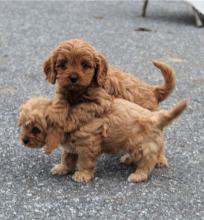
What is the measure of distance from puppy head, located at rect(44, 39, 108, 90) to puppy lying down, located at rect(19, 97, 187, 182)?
0.94 ft

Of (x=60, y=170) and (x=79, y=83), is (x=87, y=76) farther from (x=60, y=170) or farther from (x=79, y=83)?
(x=60, y=170)

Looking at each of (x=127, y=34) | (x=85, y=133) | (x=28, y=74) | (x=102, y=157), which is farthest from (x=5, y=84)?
(x=127, y=34)

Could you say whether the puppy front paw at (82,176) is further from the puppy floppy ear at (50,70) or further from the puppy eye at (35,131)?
the puppy floppy ear at (50,70)

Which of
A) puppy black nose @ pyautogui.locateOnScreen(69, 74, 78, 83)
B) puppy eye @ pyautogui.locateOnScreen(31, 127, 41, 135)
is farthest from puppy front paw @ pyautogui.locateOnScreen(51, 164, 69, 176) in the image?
puppy black nose @ pyautogui.locateOnScreen(69, 74, 78, 83)

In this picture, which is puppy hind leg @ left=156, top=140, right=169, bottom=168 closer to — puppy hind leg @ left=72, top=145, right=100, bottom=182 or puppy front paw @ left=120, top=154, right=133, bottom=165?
puppy front paw @ left=120, top=154, right=133, bottom=165

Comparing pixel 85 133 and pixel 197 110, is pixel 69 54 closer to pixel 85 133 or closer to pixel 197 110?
pixel 85 133

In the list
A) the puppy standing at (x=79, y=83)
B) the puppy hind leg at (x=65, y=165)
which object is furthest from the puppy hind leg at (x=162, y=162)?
the puppy hind leg at (x=65, y=165)

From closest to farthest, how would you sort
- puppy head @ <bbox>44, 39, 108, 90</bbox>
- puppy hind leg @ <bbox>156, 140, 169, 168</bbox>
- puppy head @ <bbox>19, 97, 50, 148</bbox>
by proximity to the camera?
puppy head @ <bbox>44, 39, 108, 90</bbox>, puppy head @ <bbox>19, 97, 50, 148</bbox>, puppy hind leg @ <bbox>156, 140, 169, 168</bbox>

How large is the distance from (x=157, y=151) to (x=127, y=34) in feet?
20.8

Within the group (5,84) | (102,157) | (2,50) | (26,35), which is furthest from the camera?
(26,35)

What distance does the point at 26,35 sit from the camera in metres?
10.4

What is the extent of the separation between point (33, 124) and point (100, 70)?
623 millimetres

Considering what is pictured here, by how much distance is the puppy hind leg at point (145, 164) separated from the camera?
15.2ft

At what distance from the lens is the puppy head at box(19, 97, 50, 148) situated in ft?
14.6
